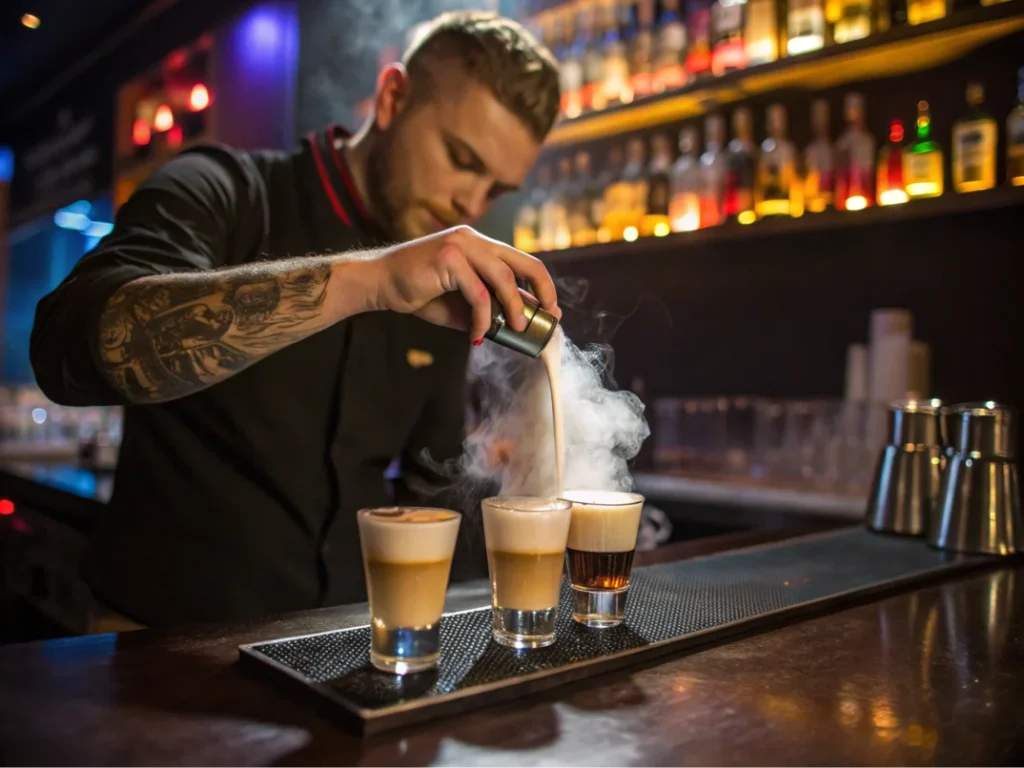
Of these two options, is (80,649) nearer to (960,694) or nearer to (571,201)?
(960,694)

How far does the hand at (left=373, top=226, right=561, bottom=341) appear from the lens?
3.24 ft

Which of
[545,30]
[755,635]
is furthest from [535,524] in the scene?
[545,30]

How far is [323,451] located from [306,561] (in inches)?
8.0

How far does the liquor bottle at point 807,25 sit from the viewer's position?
96.4 inches

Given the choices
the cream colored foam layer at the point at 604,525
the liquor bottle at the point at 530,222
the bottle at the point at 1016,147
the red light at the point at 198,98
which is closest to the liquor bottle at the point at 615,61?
the liquor bottle at the point at 530,222

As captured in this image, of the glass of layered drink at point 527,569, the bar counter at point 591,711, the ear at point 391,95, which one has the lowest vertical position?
the bar counter at point 591,711

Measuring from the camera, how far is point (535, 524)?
3.02ft

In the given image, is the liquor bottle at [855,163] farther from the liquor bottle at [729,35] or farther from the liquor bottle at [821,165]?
the liquor bottle at [729,35]

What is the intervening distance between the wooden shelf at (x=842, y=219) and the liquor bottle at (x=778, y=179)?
0.35 ft

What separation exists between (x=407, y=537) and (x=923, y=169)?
2.07 metres

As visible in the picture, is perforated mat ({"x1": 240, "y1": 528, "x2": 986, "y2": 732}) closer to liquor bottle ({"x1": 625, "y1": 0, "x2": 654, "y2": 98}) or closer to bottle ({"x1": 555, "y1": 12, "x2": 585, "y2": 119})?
liquor bottle ({"x1": 625, "y1": 0, "x2": 654, "y2": 98})

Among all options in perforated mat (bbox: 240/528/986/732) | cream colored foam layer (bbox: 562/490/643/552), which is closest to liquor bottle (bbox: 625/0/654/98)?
perforated mat (bbox: 240/528/986/732)

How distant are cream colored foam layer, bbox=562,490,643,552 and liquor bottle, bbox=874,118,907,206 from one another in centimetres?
170

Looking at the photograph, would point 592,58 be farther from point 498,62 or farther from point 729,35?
point 498,62
